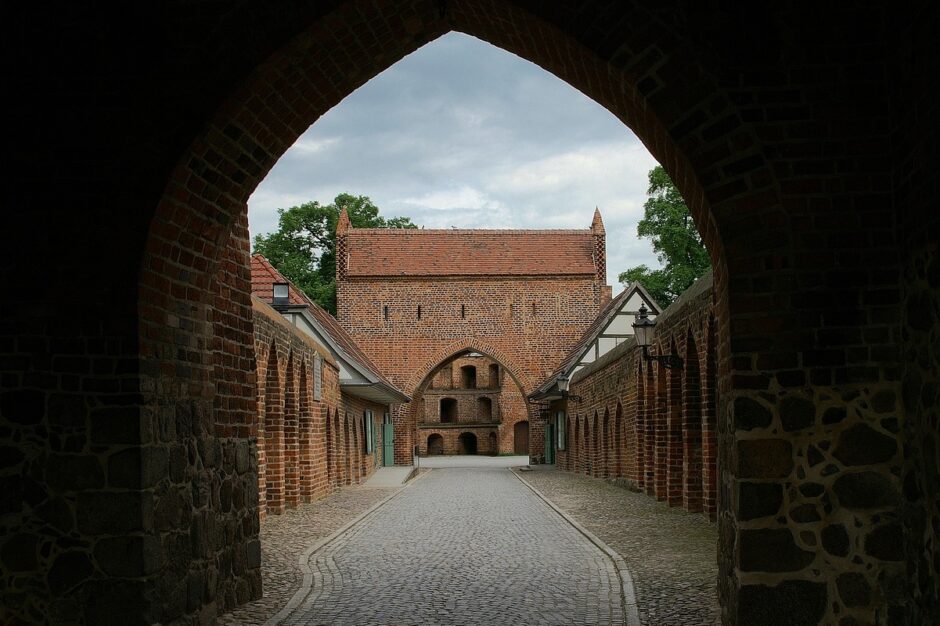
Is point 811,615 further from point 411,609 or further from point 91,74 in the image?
point 91,74

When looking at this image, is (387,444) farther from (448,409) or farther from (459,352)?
(448,409)

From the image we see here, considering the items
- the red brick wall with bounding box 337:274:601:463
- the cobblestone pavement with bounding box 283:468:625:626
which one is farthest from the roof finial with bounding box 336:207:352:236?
Answer: the cobblestone pavement with bounding box 283:468:625:626

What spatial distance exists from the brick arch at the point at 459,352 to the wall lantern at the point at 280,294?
18394 millimetres

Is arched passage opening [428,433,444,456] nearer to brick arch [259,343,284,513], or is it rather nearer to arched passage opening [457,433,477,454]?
arched passage opening [457,433,477,454]

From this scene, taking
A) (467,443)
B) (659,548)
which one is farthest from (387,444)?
(659,548)

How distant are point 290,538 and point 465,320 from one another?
95.1 feet

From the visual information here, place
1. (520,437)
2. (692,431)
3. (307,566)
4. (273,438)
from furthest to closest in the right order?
(520,437) < (273,438) < (692,431) < (307,566)

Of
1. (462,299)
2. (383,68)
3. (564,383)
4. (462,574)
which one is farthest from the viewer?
(462,299)

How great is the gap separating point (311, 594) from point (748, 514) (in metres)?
4.06

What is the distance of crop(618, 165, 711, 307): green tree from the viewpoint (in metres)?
34.0

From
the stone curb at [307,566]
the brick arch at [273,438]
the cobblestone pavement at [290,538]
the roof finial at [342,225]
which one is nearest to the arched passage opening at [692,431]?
the stone curb at [307,566]

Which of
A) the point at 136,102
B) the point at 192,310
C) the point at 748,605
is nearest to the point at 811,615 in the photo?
the point at 748,605

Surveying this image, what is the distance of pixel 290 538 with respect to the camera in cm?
1150

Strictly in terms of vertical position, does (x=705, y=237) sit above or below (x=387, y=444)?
above
